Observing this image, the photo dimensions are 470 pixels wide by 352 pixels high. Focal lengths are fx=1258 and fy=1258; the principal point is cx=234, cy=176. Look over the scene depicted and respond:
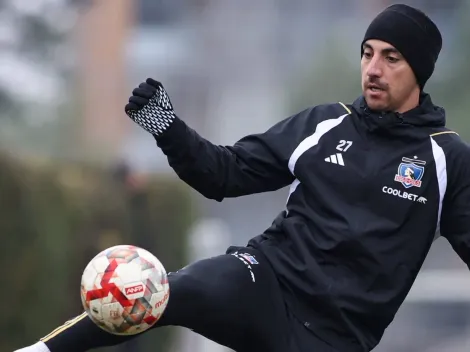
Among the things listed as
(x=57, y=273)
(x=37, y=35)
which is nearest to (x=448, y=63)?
(x=37, y=35)

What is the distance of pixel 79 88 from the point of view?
17.8 m

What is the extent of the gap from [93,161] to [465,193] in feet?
26.3

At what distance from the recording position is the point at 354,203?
5781 mm

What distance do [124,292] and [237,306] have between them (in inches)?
25.2

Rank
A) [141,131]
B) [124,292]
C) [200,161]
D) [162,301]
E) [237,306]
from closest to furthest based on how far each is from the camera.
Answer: [124,292]
[162,301]
[237,306]
[200,161]
[141,131]

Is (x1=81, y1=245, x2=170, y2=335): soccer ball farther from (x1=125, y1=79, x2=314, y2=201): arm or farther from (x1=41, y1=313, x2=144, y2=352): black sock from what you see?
(x1=125, y1=79, x2=314, y2=201): arm

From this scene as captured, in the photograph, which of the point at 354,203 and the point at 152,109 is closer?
the point at 152,109

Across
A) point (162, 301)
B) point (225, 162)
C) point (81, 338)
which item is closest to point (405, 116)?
point (225, 162)

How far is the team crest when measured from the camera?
5.79 m

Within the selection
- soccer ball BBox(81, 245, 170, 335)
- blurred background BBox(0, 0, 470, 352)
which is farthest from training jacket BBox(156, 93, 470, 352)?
blurred background BBox(0, 0, 470, 352)

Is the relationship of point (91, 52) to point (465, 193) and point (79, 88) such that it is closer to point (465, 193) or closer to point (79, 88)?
point (79, 88)

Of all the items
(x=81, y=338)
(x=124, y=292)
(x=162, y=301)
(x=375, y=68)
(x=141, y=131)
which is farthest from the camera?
(x=141, y=131)

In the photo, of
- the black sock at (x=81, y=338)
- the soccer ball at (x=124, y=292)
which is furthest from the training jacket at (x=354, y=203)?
the black sock at (x=81, y=338)

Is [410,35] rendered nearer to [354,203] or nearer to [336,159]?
[336,159]
